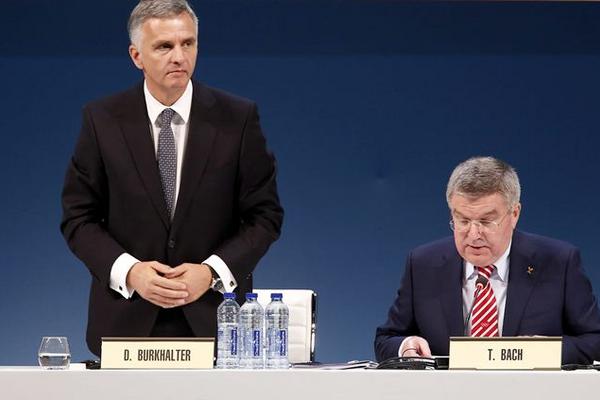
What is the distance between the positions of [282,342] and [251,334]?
73mm

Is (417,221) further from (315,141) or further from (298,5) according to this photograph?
(298,5)

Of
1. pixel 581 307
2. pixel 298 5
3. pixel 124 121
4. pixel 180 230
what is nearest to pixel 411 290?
pixel 581 307

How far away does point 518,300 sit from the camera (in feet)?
10.2

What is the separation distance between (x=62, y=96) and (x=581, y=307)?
9.65ft

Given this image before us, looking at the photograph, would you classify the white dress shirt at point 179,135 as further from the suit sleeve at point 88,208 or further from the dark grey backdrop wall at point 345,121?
the dark grey backdrop wall at point 345,121

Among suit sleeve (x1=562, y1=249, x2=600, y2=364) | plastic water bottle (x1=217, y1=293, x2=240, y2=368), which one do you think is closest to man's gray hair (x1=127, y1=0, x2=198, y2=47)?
plastic water bottle (x1=217, y1=293, x2=240, y2=368)

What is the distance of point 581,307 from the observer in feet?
10.2

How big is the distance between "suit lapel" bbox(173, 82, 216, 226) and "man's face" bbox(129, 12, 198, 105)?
90 mm

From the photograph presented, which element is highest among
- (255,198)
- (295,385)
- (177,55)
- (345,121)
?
(345,121)

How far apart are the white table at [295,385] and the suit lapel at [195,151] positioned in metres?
0.66

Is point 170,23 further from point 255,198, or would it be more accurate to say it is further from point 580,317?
A: point 580,317

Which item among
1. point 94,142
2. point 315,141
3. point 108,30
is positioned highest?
point 108,30

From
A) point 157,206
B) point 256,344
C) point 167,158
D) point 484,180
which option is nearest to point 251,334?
point 256,344

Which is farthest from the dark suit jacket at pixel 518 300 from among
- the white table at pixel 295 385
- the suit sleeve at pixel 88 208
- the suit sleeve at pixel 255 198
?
the suit sleeve at pixel 88 208
